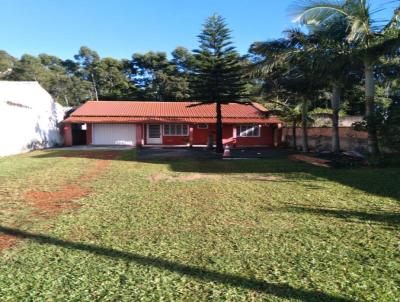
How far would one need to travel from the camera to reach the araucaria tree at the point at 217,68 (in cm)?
2219

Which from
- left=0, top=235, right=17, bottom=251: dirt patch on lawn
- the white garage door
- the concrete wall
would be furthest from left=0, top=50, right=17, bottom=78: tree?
left=0, top=235, right=17, bottom=251: dirt patch on lawn

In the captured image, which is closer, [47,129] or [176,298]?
[176,298]

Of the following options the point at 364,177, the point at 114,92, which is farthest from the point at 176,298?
the point at 114,92

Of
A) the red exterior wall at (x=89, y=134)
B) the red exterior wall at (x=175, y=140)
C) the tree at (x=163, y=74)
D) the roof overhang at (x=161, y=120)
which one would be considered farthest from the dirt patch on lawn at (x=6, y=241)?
the tree at (x=163, y=74)

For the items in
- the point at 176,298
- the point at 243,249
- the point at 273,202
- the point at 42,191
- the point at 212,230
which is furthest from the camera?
the point at 42,191

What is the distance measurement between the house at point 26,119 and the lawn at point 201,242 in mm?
13083

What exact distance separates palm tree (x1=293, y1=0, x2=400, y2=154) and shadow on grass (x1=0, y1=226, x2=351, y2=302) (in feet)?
34.6

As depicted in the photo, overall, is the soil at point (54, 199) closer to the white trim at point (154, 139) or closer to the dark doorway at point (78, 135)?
the white trim at point (154, 139)

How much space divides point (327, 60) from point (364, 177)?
5.08 meters

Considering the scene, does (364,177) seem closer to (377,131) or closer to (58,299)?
(377,131)

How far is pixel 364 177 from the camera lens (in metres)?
10.5

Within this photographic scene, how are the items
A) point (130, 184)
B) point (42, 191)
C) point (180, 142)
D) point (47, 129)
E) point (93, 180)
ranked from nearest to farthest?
1. point (42, 191)
2. point (130, 184)
3. point (93, 180)
4. point (47, 129)
5. point (180, 142)

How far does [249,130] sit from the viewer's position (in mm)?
31047

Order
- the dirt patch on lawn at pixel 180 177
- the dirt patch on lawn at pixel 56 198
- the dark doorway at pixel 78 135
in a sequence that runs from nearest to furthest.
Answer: the dirt patch on lawn at pixel 56 198 < the dirt patch on lawn at pixel 180 177 < the dark doorway at pixel 78 135
